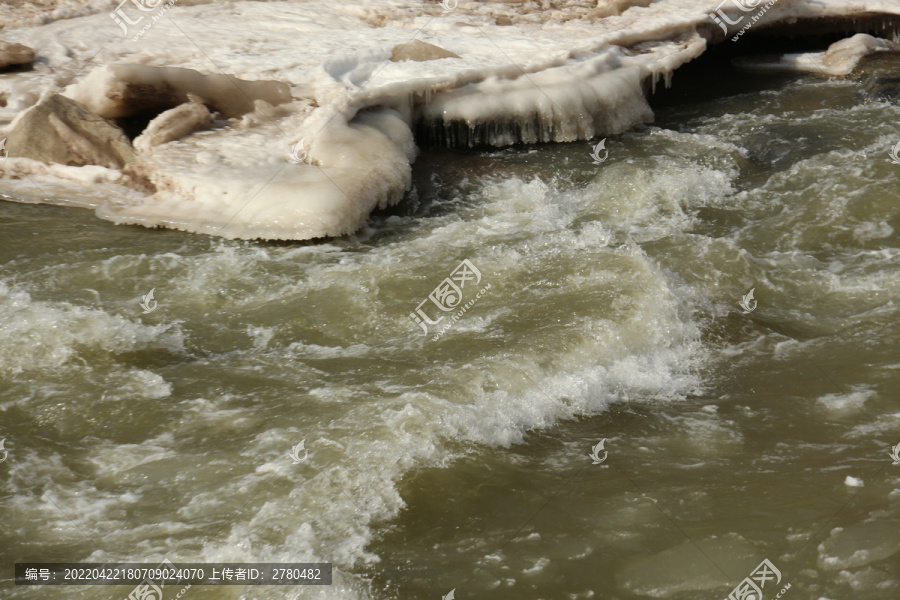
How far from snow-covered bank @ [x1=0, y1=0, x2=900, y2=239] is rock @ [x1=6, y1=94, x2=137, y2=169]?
107mm

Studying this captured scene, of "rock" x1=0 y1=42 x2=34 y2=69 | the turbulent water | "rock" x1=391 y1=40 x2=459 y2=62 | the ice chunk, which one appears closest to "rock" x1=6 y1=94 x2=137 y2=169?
the ice chunk

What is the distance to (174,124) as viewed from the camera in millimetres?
6559

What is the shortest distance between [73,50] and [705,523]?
7290 mm

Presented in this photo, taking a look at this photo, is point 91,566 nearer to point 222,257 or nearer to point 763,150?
point 222,257

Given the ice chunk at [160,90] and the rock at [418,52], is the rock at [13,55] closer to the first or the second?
the ice chunk at [160,90]

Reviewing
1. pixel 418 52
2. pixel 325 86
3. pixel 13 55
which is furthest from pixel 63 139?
pixel 418 52

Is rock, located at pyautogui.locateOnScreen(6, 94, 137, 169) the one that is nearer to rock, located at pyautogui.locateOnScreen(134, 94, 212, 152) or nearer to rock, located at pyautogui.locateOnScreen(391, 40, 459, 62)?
rock, located at pyautogui.locateOnScreen(134, 94, 212, 152)

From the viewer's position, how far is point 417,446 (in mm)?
3545

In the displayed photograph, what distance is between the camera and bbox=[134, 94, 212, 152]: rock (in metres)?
6.44

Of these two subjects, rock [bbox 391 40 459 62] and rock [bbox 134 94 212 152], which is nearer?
rock [bbox 134 94 212 152]

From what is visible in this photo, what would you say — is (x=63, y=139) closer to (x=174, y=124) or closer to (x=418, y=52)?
(x=174, y=124)

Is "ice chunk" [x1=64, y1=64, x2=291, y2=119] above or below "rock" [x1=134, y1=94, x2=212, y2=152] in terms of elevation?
above

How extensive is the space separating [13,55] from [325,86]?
112 inches

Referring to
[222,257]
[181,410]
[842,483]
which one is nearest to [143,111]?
[222,257]
